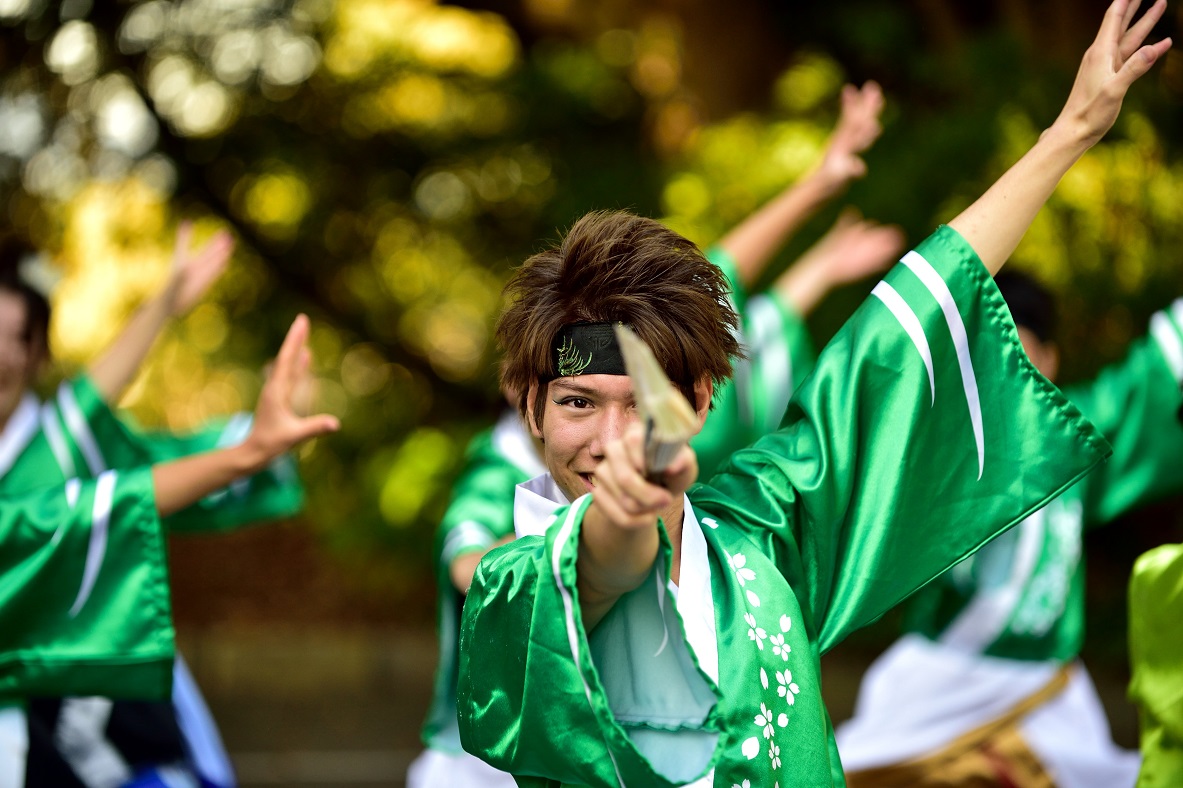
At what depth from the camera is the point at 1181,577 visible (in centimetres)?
195

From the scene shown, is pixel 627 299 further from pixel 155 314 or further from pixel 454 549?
pixel 155 314

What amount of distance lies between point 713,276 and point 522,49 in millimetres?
5039

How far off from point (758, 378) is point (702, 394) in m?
1.54

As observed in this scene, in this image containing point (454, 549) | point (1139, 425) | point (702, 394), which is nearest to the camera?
point (702, 394)

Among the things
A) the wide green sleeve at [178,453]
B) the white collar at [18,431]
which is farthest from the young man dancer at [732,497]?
the white collar at [18,431]

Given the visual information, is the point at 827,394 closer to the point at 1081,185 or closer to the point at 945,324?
the point at 945,324

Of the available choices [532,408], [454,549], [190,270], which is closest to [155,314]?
[190,270]

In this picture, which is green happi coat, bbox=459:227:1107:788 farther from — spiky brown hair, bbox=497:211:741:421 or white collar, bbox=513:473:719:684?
spiky brown hair, bbox=497:211:741:421

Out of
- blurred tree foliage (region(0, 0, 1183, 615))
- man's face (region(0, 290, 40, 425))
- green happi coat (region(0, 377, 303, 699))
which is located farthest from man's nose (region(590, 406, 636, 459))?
blurred tree foliage (region(0, 0, 1183, 615))

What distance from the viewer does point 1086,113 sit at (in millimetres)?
1705

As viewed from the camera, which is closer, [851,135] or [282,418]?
[282,418]

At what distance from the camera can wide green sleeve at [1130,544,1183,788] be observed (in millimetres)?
1947

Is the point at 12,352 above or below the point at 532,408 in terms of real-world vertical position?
below

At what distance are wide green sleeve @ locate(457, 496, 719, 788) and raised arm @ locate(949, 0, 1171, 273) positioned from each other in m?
0.76
